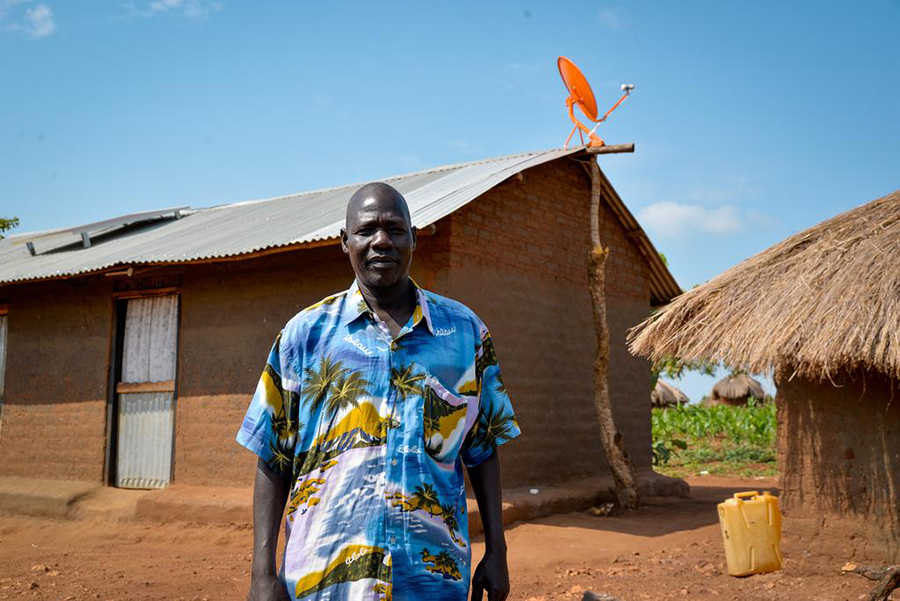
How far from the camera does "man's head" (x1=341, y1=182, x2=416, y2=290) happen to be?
7.02ft

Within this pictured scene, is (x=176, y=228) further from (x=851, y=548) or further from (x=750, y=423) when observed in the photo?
(x=750, y=423)

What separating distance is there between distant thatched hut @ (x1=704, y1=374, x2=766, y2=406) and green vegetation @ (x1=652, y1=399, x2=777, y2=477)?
21.6ft

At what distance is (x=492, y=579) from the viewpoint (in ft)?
6.97

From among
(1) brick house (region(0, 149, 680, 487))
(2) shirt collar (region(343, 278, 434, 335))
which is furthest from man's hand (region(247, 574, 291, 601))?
(1) brick house (region(0, 149, 680, 487))

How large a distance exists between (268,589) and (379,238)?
0.90 metres

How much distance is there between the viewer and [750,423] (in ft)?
62.1

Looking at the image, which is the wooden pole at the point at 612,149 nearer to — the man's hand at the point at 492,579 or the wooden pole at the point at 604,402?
the wooden pole at the point at 604,402

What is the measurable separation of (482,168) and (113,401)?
17.0ft

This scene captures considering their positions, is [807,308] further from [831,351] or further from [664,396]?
[664,396]

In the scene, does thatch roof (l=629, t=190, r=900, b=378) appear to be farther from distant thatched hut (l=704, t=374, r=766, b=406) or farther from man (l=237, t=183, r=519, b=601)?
distant thatched hut (l=704, t=374, r=766, b=406)

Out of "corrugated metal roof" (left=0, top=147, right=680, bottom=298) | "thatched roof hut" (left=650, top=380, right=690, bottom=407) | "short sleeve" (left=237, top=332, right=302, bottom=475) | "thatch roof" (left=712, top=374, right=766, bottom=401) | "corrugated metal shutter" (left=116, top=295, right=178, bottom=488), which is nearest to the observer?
"short sleeve" (left=237, top=332, right=302, bottom=475)

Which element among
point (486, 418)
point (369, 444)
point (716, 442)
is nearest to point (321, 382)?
point (369, 444)

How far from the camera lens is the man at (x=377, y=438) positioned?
1.95 m

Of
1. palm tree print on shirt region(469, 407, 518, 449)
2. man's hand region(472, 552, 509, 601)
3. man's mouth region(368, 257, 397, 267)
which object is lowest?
man's hand region(472, 552, 509, 601)
